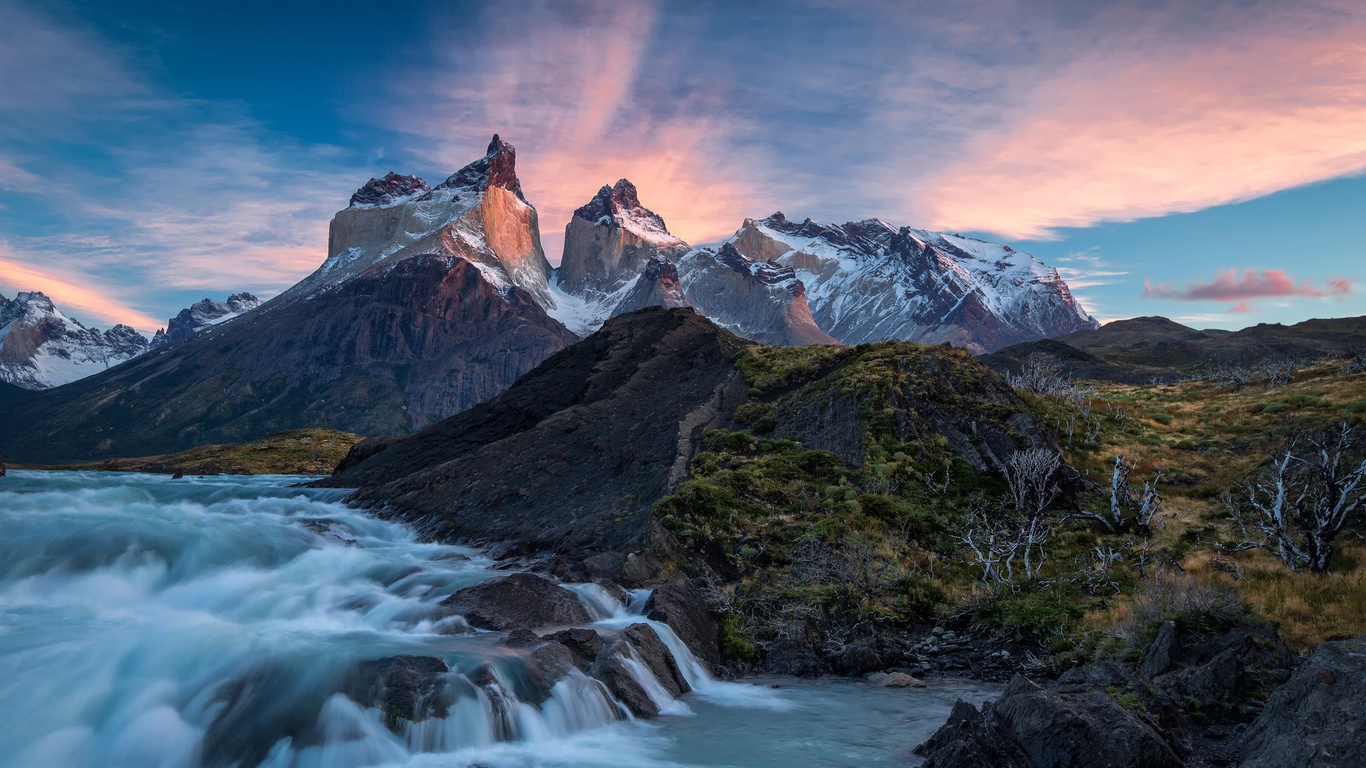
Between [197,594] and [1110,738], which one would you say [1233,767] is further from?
[197,594]

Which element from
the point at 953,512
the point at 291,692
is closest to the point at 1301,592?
the point at 953,512

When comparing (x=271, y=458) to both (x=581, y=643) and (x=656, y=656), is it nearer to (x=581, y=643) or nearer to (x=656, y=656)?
(x=581, y=643)

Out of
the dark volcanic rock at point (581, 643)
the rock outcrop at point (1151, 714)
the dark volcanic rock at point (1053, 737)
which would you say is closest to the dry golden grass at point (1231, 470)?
the rock outcrop at point (1151, 714)

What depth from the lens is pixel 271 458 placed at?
117625 millimetres

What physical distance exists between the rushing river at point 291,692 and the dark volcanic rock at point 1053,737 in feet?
7.39

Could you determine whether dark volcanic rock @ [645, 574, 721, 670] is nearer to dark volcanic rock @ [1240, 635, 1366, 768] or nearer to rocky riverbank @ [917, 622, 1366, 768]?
rocky riverbank @ [917, 622, 1366, 768]

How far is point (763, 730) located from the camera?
1523 centimetres

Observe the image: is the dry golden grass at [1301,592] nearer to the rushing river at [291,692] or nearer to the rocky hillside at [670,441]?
the rushing river at [291,692]

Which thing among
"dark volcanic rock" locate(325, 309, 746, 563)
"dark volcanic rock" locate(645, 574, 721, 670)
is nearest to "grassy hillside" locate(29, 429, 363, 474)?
"dark volcanic rock" locate(325, 309, 746, 563)

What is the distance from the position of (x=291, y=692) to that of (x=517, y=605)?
6.44 m

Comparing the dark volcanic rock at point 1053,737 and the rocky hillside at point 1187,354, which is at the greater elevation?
the rocky hillside at point 1187,354

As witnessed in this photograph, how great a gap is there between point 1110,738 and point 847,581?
11.4 metres

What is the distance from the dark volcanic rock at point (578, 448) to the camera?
103 feet

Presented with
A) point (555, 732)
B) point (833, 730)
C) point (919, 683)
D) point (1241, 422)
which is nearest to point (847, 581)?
point (919, 683)
